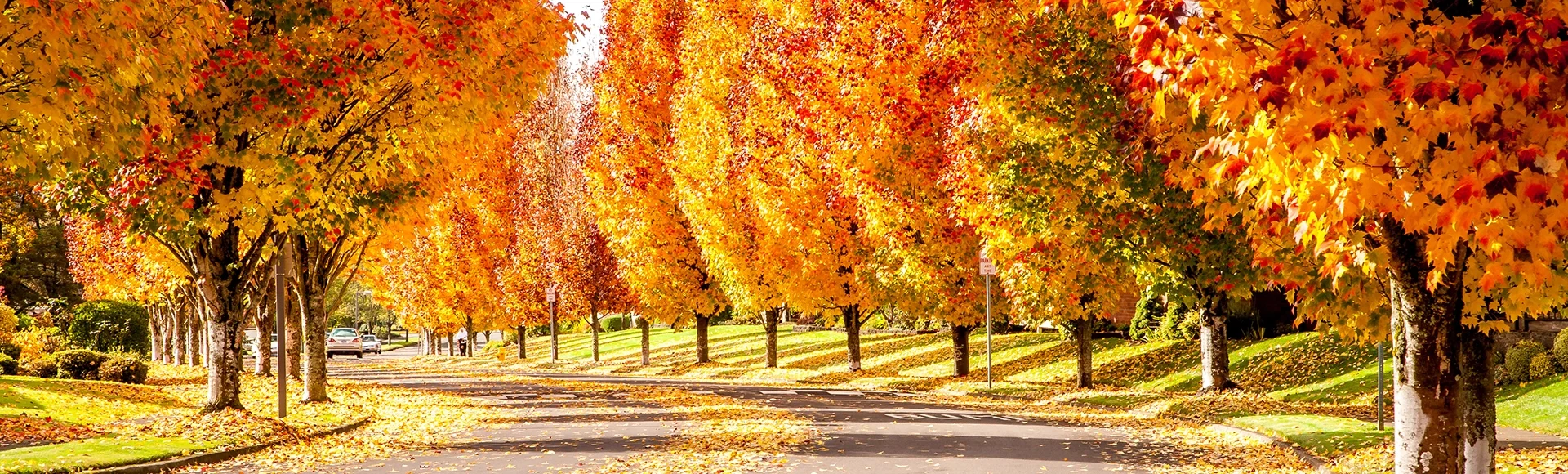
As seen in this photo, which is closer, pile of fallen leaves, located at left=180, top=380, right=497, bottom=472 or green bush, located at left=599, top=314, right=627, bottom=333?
pile of fallen leaves, located at left=180, top=380, right=497, bottom=472

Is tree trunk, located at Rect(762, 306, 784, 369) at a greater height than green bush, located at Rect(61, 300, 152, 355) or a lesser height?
lesser

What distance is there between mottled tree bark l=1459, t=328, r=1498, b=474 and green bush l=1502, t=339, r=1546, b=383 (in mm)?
11563

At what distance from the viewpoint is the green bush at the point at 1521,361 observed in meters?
19.3

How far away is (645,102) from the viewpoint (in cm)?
3916

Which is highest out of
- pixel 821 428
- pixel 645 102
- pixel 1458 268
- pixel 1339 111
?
pixel 645 102

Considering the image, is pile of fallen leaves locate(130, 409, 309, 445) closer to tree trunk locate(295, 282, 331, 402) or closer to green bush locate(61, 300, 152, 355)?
tree trunk locate(295, 282, 331, 402)

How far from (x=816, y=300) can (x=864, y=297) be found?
1.42 m

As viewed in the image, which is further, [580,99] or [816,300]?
[580,99]

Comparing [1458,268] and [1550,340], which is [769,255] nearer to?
[1550,340]

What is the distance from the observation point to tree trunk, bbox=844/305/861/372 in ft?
106

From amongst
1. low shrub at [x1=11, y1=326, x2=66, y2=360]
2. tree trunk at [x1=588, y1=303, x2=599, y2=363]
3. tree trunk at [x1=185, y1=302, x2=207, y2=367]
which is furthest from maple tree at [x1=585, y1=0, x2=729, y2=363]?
low shrub at [x1=11, y1=326, x2=66, y2=360]

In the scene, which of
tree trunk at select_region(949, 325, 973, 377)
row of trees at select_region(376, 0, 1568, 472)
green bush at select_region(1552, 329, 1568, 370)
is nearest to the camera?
row of trees at select_region(376, 0, 1568, 472)

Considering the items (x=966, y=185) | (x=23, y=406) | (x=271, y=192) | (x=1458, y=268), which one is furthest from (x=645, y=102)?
(x=1458, y=268)

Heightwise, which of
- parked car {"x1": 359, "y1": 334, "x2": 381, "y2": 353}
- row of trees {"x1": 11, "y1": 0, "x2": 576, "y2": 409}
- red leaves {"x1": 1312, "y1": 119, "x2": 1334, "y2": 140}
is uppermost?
row of trees {"x1": 11, "y1": 0, "x2": 576, "y2": 409}
